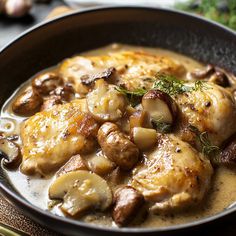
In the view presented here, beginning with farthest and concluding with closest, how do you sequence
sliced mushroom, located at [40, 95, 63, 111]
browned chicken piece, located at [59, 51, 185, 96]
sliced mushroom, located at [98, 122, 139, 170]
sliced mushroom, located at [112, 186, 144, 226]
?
browned chicken piece, located at [59, 51, 185, 96] < sliced mushroom, located at [40, 95, 63, 111] < sliced mushroom, located at [98, 122, 139, 170] < sliced mushroom, located at [112, 186, 144, 226]

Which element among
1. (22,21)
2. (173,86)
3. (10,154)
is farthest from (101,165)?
(22,21)

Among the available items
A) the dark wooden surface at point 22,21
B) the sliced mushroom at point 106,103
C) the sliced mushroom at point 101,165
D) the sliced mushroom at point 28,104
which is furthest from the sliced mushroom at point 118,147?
the dark wooden surface at point 22,21

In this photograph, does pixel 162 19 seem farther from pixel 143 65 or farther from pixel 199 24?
pixel 143 65

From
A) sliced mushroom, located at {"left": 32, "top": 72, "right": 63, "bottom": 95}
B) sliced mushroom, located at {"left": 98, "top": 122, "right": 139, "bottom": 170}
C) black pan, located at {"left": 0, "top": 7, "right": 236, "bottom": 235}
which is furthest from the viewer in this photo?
black pan, located at {"left": 0, "top": 7, "right": 236, "bottom": 235}

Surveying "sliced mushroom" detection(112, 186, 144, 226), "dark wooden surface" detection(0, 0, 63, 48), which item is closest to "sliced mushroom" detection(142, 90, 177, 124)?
"sliced mushroom" detection(112, 186, 144, 226)

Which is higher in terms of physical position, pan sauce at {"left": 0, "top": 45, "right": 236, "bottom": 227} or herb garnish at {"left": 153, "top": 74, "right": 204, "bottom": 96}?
herb garnish at {"left": 153, "top": 74, "right": 204, "bottom": 96}

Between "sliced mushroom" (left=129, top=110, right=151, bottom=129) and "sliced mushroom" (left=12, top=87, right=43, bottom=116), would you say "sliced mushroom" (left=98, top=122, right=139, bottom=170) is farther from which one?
"sliced mushroom" (left=12, top=87, right=43, bottom=116)

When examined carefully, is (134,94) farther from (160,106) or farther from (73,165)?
(73,165)
